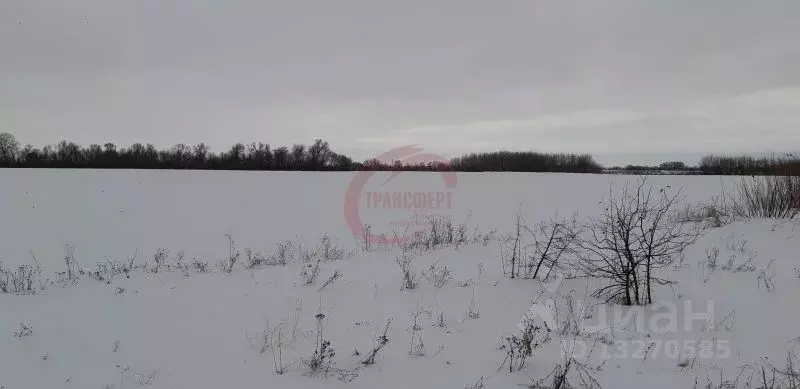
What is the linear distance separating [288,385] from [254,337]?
2.57 feet

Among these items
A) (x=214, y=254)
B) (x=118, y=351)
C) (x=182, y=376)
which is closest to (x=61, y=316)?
(x=118, y=351)

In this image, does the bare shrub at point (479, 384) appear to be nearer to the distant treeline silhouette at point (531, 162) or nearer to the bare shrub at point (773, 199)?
the bare shrub at point (773, 199)

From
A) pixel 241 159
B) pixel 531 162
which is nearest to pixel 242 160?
pixel 241 159

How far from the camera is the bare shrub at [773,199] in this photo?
8320mm

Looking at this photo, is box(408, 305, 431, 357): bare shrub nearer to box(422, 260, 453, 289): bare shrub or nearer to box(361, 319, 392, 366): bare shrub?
box(361, 319, 392, 366): bare shrub

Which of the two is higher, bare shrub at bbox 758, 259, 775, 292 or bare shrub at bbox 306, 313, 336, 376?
bare shrub at bbox 758, 259, 775, 292

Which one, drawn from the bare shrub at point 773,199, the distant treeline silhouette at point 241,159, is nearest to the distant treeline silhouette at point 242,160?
the distant treeline silhouette at point 241,159

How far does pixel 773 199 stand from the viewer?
28.3 feet

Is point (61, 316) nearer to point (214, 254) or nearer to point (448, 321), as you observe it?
point (448, 321)

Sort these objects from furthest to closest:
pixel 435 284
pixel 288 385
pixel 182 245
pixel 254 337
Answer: pixel 182 245 < pixel 435 284 < pixel 254 337 < pixel 288 385

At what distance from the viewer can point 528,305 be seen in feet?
13.6

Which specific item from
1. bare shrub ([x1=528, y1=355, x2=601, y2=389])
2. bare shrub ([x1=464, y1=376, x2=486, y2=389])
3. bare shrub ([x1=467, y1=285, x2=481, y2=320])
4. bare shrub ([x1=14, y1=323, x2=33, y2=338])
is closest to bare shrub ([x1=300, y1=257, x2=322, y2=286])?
bare shrub ([x1=467, y1=285, x2=481, y2=320])

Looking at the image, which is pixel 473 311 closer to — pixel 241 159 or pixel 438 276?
pixel 438 276

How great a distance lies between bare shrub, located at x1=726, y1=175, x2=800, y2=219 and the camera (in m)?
8.32
